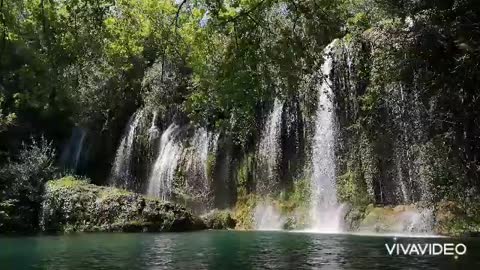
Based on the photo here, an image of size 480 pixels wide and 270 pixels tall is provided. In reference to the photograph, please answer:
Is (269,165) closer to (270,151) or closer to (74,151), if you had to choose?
(270,151)

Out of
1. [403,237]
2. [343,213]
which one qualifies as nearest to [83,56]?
[403,237]

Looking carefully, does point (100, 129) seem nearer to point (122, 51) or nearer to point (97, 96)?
point (97, 96)

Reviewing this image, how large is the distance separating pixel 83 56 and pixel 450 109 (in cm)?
679

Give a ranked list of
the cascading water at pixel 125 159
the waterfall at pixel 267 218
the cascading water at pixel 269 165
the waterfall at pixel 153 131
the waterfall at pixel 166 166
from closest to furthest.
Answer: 1. the waterfall at pixel 267 218
2. the cascading water at pixel 269 165
3. the waterfall at pixel 166 166
4. the cascading water at pixel 125 159
5. the waterfall at pixel 153 131

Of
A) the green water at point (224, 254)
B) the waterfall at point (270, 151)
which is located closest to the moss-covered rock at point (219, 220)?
the waterfall at point (270, 151)

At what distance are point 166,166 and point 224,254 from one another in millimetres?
12791

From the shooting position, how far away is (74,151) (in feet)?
95.6

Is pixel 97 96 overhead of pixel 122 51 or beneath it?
beneath

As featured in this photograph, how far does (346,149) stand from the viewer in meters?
19.0

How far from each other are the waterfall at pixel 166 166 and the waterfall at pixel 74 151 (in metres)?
5.44

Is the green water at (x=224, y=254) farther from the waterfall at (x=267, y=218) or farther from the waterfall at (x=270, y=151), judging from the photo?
the waterfall at (x=270, y=151)

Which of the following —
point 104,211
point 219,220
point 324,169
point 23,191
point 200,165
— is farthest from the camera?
point 200,165

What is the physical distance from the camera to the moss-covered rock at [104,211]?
2000 cm

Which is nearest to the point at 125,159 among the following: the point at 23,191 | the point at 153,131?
the point at 153,131
